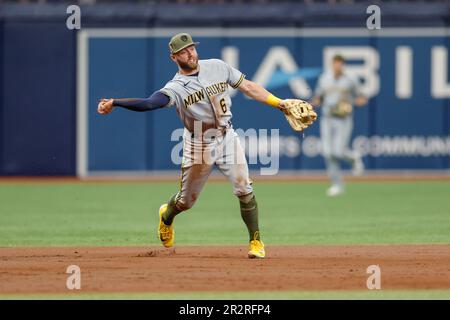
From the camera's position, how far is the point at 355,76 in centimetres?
2277

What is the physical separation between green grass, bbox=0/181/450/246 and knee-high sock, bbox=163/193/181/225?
44.1 inches

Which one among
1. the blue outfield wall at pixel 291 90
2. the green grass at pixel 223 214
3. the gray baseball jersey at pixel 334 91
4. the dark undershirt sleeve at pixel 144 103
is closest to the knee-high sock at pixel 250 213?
the dark undershirt sleeve at pixel 144 103

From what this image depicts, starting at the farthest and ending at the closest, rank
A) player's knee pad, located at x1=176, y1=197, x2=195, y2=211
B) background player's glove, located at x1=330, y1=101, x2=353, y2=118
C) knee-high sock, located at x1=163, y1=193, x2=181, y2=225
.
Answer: background player's glove, located at x1=330, y1=101, x2=353, y2=118
knee-high sock, located at x1=163, y1=193, x2=181, y2=225
player's knee pad, located at x1=176, y1=197, x2=195, y2=211

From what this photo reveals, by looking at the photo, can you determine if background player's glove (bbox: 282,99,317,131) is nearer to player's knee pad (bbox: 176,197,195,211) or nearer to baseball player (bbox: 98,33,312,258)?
baseball player (bbox: 98,33,312,258)

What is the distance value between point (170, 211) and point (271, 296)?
10.2ft

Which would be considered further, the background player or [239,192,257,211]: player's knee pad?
[239,192,257,211]: player's knee pad

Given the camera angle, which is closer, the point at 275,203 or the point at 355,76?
the point at 275,203

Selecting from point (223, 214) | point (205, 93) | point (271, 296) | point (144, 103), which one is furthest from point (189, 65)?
point (223, 214)

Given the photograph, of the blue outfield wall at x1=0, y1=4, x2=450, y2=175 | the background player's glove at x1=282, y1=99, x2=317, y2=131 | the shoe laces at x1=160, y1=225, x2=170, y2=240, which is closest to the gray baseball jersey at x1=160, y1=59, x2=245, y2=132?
the background player's glove at x1=282, y1=99, x2=317, y2=131

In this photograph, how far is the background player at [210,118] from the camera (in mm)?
10633

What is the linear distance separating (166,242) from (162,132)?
11.4 m

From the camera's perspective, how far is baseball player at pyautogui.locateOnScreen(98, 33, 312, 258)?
34.9ft
